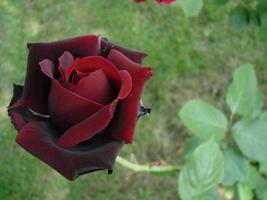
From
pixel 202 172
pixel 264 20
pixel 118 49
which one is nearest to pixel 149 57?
pixel 264 20

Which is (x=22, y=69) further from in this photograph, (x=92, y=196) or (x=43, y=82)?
(x=43, y=82)

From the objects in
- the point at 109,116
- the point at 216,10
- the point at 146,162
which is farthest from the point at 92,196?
the point at 109,116

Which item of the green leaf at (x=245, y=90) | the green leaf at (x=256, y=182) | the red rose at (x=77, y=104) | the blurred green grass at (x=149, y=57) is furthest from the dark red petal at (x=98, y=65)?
the blurred green grass at (x=149, y=57)

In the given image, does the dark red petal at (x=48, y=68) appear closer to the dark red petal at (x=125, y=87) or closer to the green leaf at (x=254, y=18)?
the dark red petal at (x=125, y=87)

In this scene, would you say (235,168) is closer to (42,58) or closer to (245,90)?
(245,90)

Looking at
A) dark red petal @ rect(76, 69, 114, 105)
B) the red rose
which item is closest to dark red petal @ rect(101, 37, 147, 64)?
the red rose

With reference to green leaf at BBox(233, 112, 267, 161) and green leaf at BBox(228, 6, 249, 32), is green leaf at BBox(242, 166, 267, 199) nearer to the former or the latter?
green leaf at BBox(233, 112, 267, 161)
